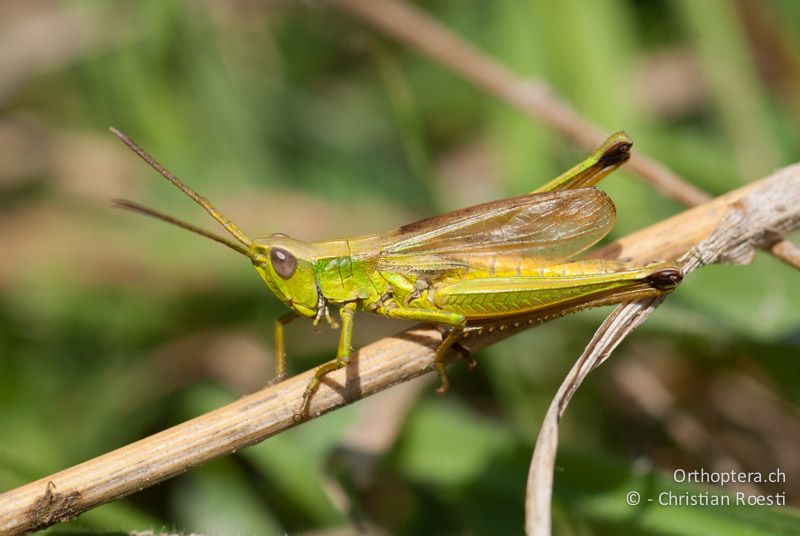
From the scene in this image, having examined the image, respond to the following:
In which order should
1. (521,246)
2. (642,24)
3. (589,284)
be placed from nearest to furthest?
(589,284) < (521,246) < (642,24)

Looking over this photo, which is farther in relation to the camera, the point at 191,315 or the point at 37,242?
the point at 37,242

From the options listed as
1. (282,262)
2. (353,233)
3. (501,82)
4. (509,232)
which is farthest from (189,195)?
(353,233)

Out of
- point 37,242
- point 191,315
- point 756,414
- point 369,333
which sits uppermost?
point 37,242

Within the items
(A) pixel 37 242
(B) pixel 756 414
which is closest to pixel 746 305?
(B) pixel 756 414

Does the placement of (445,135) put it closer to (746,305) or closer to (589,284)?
(746,305)

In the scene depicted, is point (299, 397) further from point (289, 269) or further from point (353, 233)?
point (353, 233)

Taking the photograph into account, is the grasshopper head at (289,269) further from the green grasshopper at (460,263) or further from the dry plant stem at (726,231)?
the dry plant stem at (726,231)

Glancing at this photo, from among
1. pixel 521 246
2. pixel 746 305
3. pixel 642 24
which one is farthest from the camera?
pixel 642 24

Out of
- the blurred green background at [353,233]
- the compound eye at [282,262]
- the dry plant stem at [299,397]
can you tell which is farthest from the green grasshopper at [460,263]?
the blurred green background at [353,233]
